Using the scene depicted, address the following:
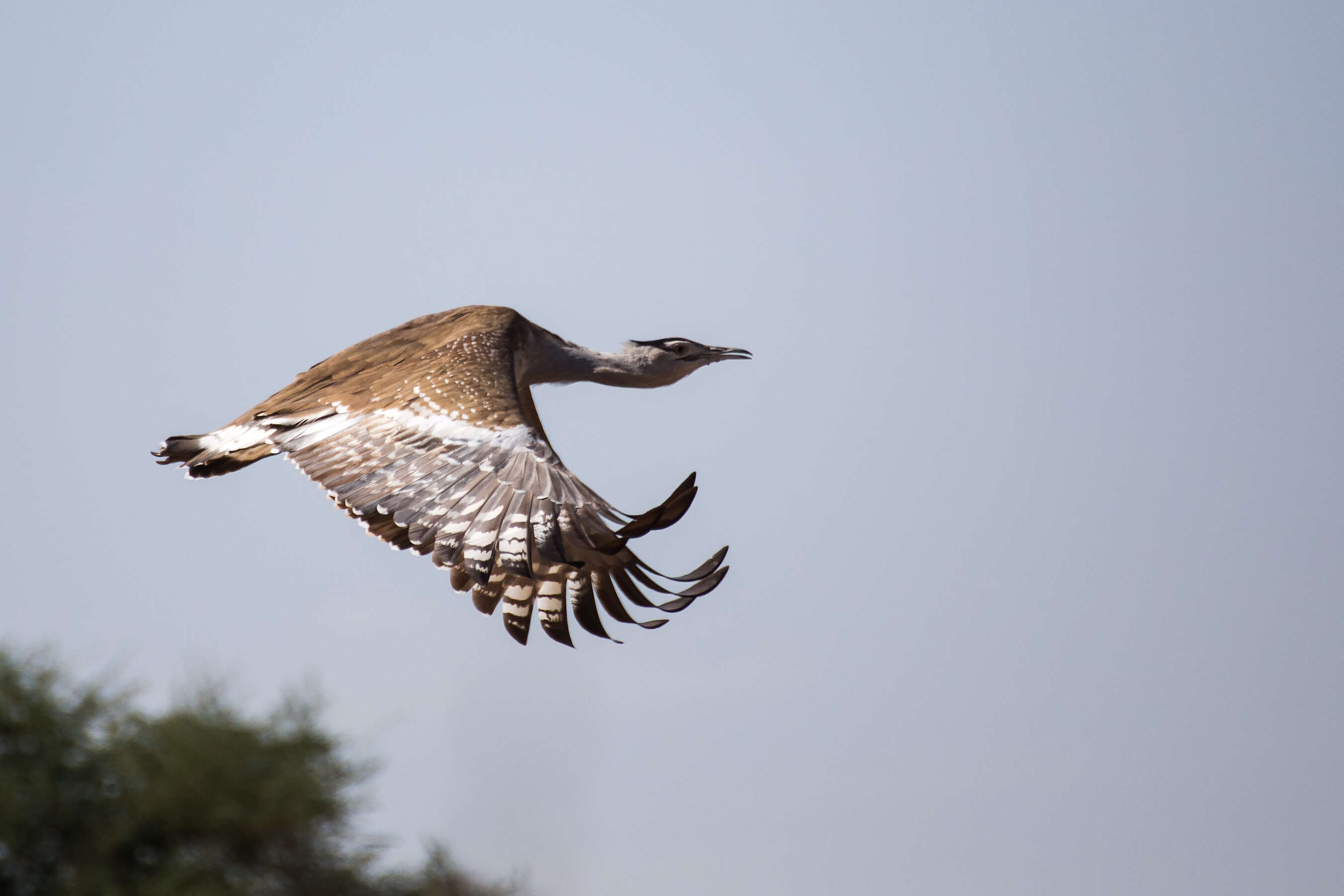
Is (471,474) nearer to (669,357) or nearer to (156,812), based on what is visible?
(669,357)

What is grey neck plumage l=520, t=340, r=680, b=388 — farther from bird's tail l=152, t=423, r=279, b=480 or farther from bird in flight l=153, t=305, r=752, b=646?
bird's tail l=152, t=423, r=279, b=480

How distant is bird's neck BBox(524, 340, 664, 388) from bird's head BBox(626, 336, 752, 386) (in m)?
0.01

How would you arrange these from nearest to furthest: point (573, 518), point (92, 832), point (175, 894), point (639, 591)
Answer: point (573, 518) < point (639, 591) < point (175, 894) < point (92, 832)

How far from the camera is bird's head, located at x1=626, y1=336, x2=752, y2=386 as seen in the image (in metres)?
11.7

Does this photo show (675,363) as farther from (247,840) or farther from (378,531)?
(247,840)

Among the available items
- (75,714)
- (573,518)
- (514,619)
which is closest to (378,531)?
(573,518)

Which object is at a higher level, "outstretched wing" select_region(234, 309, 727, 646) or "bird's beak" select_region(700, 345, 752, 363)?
"bird's beak" select_region(700, 345, 752, 363)

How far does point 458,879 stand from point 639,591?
15.7 metres

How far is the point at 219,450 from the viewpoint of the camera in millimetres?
9445

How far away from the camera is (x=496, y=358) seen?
958cm

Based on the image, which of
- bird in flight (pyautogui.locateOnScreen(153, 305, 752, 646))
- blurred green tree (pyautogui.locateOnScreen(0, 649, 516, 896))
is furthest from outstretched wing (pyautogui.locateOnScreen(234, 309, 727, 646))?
blurred green tree (pyautogui.locateOnScreen(0, 649, 516, 896))

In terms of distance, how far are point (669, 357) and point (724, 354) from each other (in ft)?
2.11

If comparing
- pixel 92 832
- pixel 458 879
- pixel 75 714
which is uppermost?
pixel 75 714

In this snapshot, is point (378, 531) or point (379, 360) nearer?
point (378, 531)
